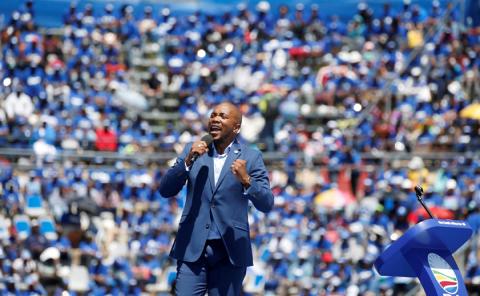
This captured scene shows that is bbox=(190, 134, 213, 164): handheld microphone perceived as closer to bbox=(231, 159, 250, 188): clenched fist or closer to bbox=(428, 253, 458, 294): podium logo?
bbox=(231, 159, 250, 188): clenched fist

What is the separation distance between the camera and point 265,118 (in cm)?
1756

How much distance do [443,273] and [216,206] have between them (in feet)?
4.16

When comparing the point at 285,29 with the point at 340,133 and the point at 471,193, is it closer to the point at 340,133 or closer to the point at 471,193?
the point at 340,133

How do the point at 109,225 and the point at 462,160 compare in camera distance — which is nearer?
the point at 109,225

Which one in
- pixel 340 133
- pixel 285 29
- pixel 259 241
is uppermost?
pixel 285 29

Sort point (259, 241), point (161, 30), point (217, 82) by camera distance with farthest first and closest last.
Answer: point (161, 30)
point (217, 82)
point (259, 241)

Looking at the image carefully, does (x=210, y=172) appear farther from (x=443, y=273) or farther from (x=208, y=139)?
(x=443, y=273)

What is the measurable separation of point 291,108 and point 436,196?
3.03 meters

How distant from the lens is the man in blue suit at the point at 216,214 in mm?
6094

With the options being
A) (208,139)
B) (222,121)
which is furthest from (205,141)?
(222,121)

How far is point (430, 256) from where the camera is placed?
19.2 ft

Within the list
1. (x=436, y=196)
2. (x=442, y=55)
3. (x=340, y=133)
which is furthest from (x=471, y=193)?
(x=442, y=55)

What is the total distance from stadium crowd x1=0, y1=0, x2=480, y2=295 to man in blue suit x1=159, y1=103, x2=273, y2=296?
25.5 feet

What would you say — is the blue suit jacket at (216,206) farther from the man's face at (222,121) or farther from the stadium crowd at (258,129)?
the stadium crowd at (258,129)
